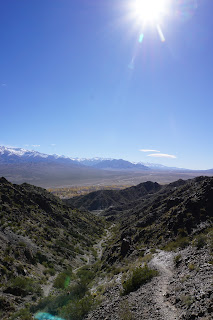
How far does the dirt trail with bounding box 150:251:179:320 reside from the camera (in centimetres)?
730

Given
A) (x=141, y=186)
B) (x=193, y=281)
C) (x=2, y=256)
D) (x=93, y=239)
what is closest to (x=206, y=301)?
(x=193, y=281)

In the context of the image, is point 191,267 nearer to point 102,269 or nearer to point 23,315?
point 23,315

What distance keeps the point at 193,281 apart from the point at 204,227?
358 inches

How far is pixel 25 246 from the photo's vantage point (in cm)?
2052

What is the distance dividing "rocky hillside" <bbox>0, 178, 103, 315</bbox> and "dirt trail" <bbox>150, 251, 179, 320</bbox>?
1003 cm

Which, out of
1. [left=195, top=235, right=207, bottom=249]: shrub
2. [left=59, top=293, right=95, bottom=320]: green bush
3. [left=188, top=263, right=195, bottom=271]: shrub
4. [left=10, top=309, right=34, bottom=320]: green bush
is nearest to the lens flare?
[left=10, top=309, right=34, bottom=320]: green bush

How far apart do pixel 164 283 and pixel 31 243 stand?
1792cm

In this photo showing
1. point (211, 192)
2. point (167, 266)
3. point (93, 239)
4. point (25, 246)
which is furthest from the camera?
point (93, 239)

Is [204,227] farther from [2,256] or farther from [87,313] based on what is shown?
[2,256]

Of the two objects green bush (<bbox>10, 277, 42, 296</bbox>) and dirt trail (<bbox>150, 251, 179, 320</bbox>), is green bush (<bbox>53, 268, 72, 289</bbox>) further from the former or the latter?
dirt trail (<bbox>150, 251, 179, 320</bbox>)

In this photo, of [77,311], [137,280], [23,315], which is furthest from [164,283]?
[23,315]

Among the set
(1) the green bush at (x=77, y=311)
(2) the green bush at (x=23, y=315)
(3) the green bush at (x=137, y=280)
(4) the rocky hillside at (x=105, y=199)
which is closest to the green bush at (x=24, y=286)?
(2) the green bush at (x=23, y=315)

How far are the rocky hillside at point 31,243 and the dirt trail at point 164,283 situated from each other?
395 inches

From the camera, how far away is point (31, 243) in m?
22.2
